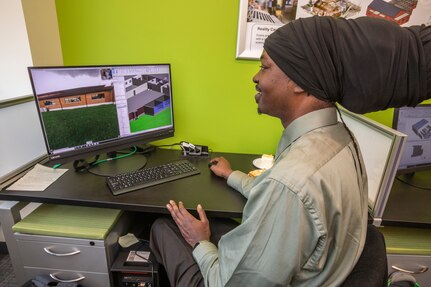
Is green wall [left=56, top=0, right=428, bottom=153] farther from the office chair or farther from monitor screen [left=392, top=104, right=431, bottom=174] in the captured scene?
the office chair

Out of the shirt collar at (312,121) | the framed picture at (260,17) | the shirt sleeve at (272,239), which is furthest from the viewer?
the framed picture at (260,17)

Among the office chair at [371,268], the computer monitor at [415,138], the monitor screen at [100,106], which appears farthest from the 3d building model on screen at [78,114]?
the computer monitor at [415,138]

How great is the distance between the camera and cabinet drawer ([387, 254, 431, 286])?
1125mm

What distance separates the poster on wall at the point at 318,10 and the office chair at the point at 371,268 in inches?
43.9

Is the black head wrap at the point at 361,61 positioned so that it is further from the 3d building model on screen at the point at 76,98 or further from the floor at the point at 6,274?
the floor at the point at 6,274

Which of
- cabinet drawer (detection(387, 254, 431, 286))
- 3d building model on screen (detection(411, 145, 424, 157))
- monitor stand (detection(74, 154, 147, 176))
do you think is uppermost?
3d building model on screen (detection(411, 145, 424, 157))

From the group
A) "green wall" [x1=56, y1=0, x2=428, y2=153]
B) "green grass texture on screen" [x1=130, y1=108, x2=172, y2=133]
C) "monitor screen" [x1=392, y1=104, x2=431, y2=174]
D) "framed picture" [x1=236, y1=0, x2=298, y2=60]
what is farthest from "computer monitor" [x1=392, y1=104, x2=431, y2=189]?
"green grass texture on screen" [x1=130, y1=108, x2=172, y2=133]

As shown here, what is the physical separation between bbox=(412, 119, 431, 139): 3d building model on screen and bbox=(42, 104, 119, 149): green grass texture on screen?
1.49 m

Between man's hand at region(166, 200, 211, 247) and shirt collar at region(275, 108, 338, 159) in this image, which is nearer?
shirt collar at region(275, 108, 338, 159)

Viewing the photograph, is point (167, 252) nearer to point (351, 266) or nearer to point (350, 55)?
point (351, 266)

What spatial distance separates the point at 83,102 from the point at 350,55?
42.1 inches

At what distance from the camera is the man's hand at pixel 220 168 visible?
4.29 ft

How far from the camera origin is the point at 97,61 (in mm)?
1562

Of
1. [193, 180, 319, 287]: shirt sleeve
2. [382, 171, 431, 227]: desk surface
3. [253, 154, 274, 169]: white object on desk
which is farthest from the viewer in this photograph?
[253, 154, 274, 169]: white object on desk
